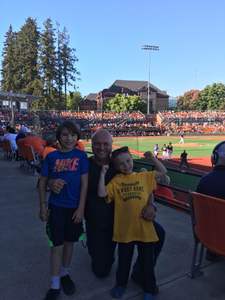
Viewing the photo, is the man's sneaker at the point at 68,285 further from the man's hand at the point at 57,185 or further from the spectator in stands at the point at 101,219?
the man's hand at the point at 57,185

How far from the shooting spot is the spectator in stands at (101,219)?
150 inches

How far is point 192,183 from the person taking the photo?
882 cm

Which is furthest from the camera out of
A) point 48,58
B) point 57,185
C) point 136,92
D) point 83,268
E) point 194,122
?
point 136,92

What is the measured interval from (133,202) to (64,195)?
0.60m

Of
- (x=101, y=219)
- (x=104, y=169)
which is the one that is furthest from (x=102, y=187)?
(x=101, y=219)

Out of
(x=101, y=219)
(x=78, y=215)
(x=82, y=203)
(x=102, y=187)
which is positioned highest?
(x=102, y=187)

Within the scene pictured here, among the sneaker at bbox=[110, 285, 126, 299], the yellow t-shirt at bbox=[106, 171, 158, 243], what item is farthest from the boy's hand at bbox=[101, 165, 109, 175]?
the sneaker at bbox=[110, 285, 126, 299]

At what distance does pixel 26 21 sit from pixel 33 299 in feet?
266

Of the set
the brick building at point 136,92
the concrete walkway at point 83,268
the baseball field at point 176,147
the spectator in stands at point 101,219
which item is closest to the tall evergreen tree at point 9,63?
the brick building at point 136,92

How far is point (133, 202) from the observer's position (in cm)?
353

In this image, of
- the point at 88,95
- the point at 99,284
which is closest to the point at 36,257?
the point at 99,284

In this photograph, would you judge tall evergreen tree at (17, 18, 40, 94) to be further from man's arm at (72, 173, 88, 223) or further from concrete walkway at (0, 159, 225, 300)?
man's arm at (72, 173, 88, 223)

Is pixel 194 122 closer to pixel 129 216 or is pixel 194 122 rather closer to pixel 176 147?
pixel 176 147

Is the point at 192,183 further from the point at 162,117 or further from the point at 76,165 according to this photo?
the point at 162,117
